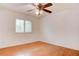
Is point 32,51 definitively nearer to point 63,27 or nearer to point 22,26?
point 22,26

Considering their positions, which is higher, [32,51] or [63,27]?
[63,27]

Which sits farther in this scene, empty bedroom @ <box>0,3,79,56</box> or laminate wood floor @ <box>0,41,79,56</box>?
empty bedroom @ <box>0,3,79,56</box>

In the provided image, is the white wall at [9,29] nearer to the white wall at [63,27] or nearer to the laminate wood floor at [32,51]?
the laminate wood floor at [32,51]

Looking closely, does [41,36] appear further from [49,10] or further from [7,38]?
[7,38]

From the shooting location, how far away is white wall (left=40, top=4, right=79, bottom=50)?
2.63 m

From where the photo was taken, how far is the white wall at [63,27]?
263 centimetres

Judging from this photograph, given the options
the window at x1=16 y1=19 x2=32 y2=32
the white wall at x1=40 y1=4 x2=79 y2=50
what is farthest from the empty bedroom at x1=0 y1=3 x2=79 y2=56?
the window at x1=16 y1=19 x2=32 y2=32

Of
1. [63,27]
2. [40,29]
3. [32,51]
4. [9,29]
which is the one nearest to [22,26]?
[32,51]

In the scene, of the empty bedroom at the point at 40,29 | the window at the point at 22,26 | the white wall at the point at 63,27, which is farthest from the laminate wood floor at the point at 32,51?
the window at the point at 22,26

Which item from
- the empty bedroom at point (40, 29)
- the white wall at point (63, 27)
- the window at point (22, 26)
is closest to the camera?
the window at point (22, 26)

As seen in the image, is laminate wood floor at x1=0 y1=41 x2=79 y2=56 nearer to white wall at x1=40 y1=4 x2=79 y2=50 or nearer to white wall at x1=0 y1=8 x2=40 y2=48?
white wall at x1=0 y1=8 x2=40 y2=48

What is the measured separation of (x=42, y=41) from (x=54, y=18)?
1020mm

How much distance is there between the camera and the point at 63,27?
2969 millimetres

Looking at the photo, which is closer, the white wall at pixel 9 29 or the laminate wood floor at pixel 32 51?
the laminate wood floor at pixel 32 51
